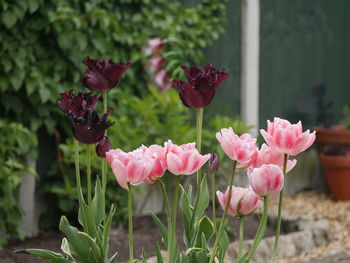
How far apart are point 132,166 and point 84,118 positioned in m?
0.16

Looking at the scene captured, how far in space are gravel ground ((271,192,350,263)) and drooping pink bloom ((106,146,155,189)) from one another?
6.63 feet

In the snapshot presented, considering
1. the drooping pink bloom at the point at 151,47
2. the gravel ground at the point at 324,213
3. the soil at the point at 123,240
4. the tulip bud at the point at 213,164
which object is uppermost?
the drooping pink bloom at the point at 151,47

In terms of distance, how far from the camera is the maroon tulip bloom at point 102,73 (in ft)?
5.95

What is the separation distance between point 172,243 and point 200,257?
79mm

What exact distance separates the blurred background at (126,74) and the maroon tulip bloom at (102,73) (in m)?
1.15

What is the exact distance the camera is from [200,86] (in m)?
1.81

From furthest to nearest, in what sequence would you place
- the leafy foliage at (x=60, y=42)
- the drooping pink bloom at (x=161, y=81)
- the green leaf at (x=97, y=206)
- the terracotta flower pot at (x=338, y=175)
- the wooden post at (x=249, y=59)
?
1. the terracotta flower pot at (x=338, y=175)
2. the wooden post at (x=249, y=59)
3. the drooping pink bloom at (x=161, y=81)
4. the leafy foliage at (x=60, y=42)
5. the green leaf at (x=97, y=206)

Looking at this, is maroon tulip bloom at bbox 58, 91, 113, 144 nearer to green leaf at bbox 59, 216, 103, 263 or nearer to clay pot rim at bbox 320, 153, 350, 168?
green leaf at bbox 59, 216, 103, 263

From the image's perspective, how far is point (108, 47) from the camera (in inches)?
172

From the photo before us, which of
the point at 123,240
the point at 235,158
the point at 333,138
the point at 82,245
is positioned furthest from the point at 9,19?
the point at 333,138

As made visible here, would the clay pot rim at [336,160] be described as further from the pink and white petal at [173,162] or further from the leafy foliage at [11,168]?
the pink and white petal at [173,162]

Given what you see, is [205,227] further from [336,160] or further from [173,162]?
[336,160]

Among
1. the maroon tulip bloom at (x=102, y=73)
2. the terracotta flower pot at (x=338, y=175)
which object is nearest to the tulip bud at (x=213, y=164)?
the maroon tulip bloom at (x=102, y=73)

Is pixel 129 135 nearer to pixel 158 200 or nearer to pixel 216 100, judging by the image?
pixel 158 200
